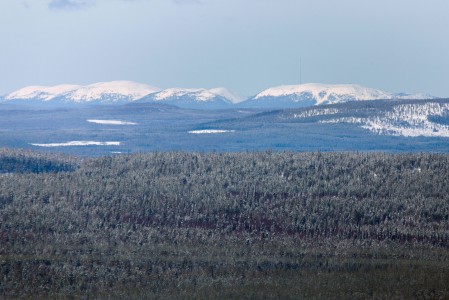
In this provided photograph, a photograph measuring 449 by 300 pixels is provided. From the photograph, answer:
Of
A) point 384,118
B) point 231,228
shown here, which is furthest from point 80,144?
point 231,228

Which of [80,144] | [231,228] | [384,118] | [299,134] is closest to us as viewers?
[231,228]

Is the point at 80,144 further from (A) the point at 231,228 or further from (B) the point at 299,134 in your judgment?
(A) the point at 231,228

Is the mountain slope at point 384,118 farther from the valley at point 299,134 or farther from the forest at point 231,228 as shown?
the forest at point 231,228

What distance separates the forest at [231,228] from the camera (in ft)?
135

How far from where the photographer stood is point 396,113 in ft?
577

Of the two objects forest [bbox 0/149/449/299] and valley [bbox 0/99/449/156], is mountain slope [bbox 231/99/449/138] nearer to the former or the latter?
valley [bbox 0/99/449/156]

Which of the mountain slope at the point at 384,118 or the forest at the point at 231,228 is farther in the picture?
the mountain slope at the point at 384,118

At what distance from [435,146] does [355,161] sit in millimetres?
77460

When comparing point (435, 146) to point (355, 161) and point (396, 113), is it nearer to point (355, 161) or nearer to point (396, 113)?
point (396, 113)

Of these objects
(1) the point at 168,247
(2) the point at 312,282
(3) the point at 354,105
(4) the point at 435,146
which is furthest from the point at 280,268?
(3) the point at 354,105

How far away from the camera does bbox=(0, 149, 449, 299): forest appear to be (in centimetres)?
4116

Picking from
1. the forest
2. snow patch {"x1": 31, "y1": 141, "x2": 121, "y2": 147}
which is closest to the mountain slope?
snow patch {"x1": 31, "y1": 141, "x2": 121, "y2": 147}

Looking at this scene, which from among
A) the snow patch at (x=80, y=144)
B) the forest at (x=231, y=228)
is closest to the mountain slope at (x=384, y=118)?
the snow patch at (x=80, y=144)

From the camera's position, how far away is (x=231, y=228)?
58.6m
